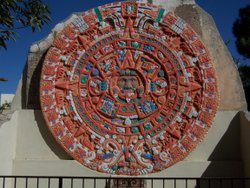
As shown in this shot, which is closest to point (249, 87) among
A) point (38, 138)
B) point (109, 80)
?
point (109, 80)

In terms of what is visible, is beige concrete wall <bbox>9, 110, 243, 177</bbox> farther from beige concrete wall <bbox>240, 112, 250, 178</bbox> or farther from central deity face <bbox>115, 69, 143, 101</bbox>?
central deity face <bbox>115, 69, 143, 101</bbox>

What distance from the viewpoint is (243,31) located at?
1118 cm

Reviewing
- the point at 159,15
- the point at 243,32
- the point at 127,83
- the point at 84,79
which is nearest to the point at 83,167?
the point at 84,79

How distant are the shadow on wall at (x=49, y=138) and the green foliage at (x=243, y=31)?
6.88m

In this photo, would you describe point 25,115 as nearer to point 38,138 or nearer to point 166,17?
point 38,138

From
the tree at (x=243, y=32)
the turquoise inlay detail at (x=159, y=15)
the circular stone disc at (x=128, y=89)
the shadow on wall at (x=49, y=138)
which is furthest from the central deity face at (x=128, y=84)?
the tree at (x=243, y=32)

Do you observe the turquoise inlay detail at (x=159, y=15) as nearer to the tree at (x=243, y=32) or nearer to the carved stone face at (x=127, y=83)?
the carved stone face at (x=127, y=83)

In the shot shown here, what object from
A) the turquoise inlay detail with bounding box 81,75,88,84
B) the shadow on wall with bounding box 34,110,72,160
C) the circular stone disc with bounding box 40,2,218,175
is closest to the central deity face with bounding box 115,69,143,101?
the circular stone disc with bounding box 40,2,218,175

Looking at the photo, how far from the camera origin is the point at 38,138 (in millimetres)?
6543

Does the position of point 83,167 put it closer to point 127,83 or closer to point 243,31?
point 127,83

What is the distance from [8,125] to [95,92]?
5.18ft

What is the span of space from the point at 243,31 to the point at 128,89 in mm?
6078

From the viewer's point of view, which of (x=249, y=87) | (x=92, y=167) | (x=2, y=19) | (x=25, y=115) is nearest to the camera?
(x=2, y=19)

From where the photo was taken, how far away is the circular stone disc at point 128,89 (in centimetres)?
629
